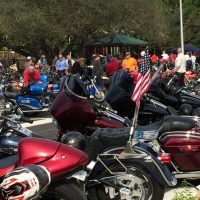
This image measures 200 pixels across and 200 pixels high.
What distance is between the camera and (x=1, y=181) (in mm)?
4059


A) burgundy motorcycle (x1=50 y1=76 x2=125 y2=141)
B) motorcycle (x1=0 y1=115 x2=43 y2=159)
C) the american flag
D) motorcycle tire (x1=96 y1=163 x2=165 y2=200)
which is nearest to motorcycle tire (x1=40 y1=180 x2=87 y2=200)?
motorcycle tire (x1=96 y1=163 x2=165 y2=200)

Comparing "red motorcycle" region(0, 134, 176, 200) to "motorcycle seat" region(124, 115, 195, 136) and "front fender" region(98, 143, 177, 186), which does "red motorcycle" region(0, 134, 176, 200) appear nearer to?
"front fender" region(98, 143, 177, 186)

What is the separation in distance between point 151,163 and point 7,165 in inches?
59.6

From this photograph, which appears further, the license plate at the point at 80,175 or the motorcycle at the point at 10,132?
the motorcycle at the point at 10,132

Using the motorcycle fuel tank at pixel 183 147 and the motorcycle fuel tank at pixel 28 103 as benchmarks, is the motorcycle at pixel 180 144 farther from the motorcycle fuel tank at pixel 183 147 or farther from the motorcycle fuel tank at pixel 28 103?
the motorcycle fuel tank at pixel 28 103

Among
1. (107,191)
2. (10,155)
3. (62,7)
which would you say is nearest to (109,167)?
(107,191)

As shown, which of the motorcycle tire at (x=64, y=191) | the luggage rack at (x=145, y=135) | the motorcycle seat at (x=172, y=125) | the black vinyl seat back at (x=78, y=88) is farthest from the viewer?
the black vinyl seat back at (x=78, y=88)

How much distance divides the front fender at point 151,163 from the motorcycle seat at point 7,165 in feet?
3.61

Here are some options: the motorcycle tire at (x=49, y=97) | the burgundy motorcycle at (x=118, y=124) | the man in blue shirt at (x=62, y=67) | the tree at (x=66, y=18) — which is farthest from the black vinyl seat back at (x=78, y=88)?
the tree at (x=66, y=18)

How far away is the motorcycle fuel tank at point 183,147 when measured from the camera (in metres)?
5.92

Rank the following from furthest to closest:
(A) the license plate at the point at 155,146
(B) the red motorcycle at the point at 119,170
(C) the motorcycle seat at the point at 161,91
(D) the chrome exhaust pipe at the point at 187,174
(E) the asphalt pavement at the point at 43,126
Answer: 1. (E) the asphalt pavement at the point at 43,126
2. (C) the motorcycle seat at the point at 161,91
3. (D) the chrome exhaust pipe at the point at 187,174
4. (A) the license plate at the point at 155,146
5. (B) the red motorcycle at the point at 119,170

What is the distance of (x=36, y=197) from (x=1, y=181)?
416mm

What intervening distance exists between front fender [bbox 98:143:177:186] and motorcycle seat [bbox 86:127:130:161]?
7 cm

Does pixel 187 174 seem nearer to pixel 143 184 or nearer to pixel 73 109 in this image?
pixel 143 184
